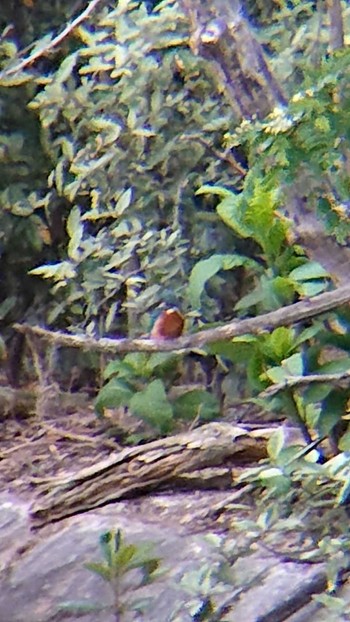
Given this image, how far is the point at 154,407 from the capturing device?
3.20m

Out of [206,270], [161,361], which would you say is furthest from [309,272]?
[161,361]

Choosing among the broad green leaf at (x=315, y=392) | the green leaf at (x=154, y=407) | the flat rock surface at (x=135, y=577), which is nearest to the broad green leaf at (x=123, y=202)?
the green leaf at (x=154, y=407)

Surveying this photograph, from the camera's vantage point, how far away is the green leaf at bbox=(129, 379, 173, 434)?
3.20 meters

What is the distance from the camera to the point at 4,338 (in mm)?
3930

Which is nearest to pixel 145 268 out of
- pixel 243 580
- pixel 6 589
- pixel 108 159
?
pixel 108 159

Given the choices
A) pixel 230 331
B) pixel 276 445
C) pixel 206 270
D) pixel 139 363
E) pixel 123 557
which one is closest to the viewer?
pixel 230 331

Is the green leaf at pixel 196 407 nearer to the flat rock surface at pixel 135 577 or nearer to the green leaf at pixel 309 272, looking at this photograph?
the flat rock surface at pixel 135 577

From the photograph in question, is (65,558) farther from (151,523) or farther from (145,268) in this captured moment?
(145,268)

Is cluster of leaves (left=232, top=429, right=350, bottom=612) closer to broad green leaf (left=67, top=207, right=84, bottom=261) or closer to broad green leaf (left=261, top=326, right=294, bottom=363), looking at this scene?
broad green leaf (left=261, top=326, right=294, bottom=363)

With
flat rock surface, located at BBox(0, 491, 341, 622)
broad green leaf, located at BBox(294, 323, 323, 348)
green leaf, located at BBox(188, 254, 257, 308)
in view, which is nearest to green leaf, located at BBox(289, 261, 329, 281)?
broad green leaf, located at BBox(294, 323, 323, 348)

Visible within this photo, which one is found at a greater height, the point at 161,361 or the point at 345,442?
the point at 345,442

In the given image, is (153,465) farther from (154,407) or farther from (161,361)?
(161,361)

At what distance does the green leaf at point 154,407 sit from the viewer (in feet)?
10.5

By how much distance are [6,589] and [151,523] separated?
432 millimetres
